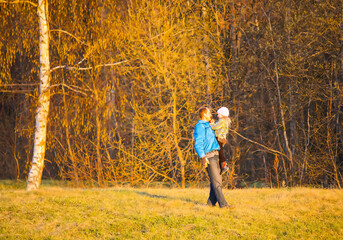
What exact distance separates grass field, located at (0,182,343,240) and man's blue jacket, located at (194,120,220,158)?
1.14 m

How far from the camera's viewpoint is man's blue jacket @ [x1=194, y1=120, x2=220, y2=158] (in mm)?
7582

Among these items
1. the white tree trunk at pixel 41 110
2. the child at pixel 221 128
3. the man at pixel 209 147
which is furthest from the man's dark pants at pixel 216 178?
the white tree trunk at pixel 41 110

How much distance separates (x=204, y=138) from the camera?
7.64 m

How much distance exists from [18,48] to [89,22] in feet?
7.56

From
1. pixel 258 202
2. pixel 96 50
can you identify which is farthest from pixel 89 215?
pixel 96 50

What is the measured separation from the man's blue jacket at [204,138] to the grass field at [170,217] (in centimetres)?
114

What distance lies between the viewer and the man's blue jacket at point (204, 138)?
24.9ft

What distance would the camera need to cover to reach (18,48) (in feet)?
41.0

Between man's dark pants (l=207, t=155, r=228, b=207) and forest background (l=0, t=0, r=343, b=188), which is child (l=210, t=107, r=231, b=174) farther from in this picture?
forest background (l=0, t=0, r=343, b=188)

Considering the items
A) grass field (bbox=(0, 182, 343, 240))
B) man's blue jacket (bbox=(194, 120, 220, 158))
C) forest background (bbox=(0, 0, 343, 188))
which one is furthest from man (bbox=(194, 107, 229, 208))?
forest background (bbox=(0, 0, 343, 188))

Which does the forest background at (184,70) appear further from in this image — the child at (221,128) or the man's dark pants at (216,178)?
the man's dark pants at (216,178)

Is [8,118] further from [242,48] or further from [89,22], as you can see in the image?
[242,48]

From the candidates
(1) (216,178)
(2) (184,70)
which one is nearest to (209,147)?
(1) (216,178)

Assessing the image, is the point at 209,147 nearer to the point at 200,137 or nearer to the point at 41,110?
the point at 200,137
